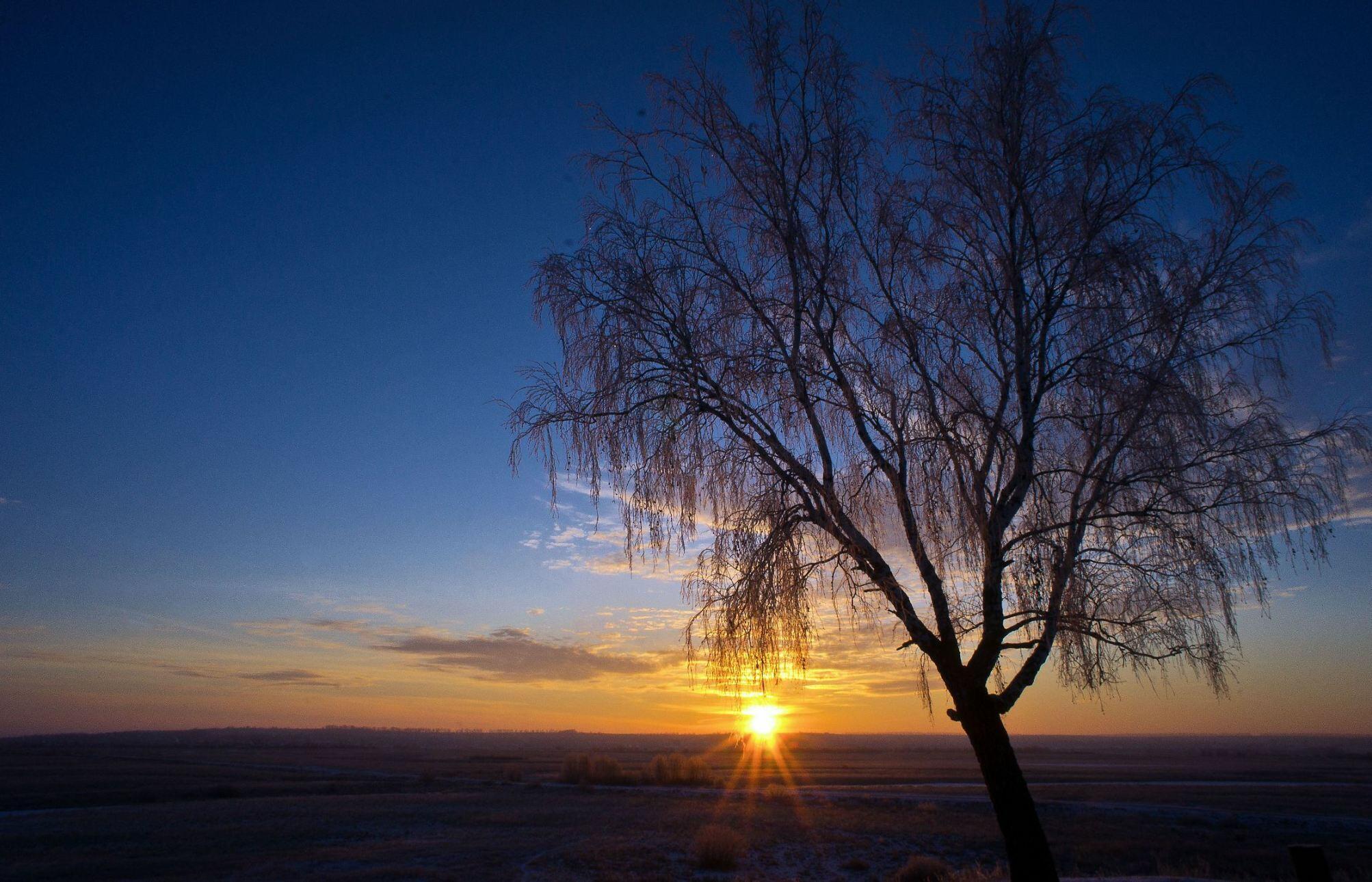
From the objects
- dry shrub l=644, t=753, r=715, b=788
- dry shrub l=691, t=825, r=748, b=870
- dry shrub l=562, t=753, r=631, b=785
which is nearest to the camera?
dry shrub l=691, t=825, r=748, b=870

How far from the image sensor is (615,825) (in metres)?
27.2

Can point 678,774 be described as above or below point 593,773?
below

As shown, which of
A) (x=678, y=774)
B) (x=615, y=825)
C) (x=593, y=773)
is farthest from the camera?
(x=678, y=774)

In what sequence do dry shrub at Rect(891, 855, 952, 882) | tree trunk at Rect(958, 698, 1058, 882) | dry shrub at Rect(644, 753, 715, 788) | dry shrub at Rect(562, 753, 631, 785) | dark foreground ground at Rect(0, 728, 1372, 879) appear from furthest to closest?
dry shrub at Rect(644, 753, 715, 788)
dry shrub at Rect(562, 753, 631, 785)
dark foreground ground at Rect(0, 728, 1372, 879)
dry shrub at Rect(891, 855, 952, 882)
tree trunk at Rect(958, 698, 1058, 882)

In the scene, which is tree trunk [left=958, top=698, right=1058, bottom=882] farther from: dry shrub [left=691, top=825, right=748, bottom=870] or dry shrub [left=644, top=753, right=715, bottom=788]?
dry shrub [left=644, top=753, right=715, bottom=788]

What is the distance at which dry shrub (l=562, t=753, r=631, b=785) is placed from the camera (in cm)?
4731

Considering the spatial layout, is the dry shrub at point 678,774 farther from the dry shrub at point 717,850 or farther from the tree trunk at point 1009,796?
the tree trunk at point 1009,796

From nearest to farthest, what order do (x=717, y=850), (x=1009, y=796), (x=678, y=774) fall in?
(x=1009, y=796) < (x=717, y=850) < (x=678, y=774)

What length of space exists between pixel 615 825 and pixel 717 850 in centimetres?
878

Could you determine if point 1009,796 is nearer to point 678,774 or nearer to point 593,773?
point 678,774

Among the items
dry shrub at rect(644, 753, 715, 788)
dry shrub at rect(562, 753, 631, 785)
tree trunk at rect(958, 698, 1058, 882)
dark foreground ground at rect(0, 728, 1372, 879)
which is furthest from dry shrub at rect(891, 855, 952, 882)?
dry shrub at rect(562, 753, 631, 785)

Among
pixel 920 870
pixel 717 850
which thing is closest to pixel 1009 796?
pixel 920 870

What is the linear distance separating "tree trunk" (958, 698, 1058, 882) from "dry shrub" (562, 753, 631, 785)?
43720mm

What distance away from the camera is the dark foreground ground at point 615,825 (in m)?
18.7
